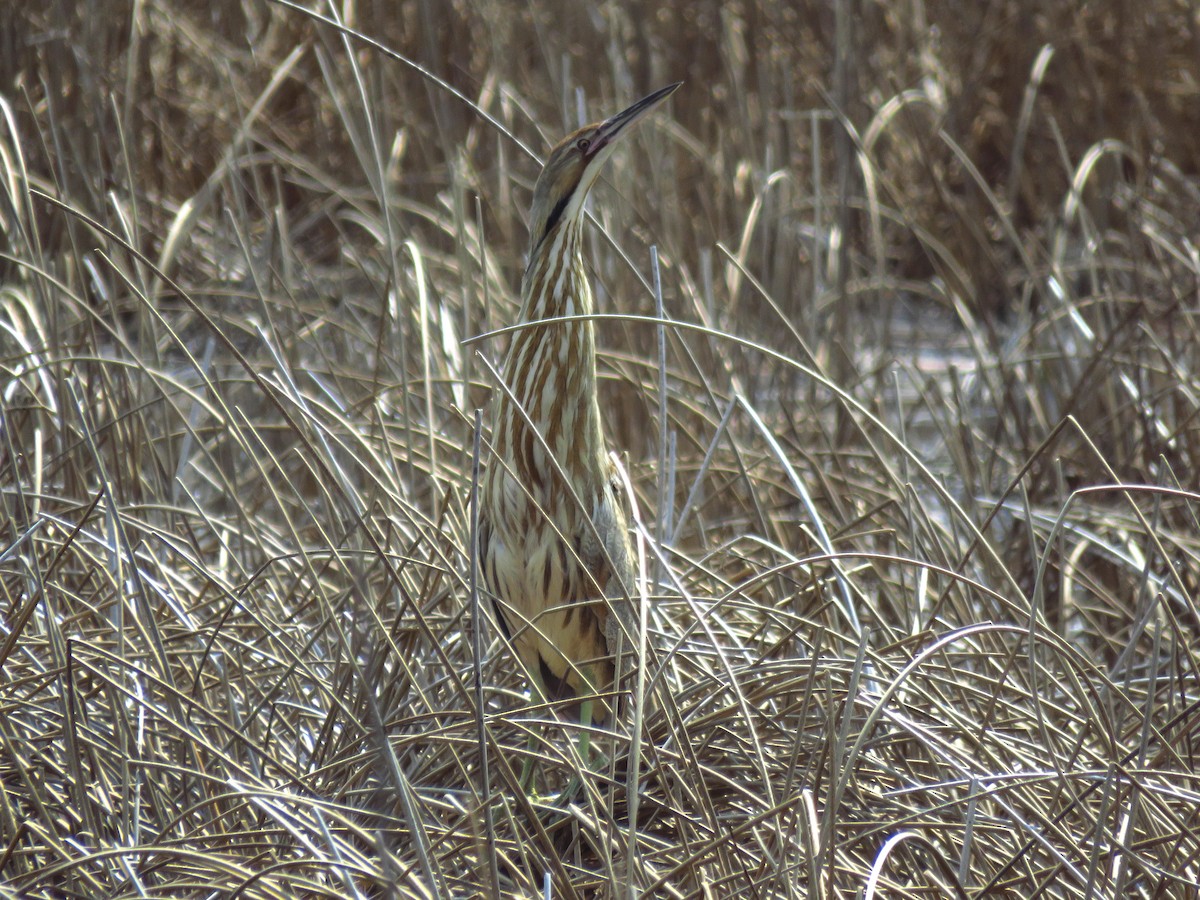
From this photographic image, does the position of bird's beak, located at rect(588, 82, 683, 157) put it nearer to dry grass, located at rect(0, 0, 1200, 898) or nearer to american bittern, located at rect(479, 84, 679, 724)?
american bittern, located at rect(479, 84, 679, 724)

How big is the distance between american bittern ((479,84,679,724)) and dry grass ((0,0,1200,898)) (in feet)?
0.32

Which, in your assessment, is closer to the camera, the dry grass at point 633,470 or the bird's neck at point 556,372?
the dry grass at point 633,470

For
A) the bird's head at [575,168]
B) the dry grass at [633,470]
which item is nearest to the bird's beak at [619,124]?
the bird's head at [575,168]

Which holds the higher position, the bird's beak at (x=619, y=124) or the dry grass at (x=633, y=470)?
the bird's beak at (x=619, y=124)

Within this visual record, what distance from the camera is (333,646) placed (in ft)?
5.59

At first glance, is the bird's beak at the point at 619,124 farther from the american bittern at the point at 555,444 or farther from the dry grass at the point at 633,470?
the dry grass at the point at 633,470

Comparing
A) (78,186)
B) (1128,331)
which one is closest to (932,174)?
(1128,331)

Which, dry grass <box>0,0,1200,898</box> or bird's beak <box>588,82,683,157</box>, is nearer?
dry grass <box>0,0,1200,898</box>

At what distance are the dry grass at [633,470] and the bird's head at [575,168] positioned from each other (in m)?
0.17

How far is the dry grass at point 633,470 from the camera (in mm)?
1285

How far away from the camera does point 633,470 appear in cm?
247

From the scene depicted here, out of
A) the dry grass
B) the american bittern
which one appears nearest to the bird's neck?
the american bittern

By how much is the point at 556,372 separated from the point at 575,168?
0.24 m

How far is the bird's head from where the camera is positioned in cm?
153
